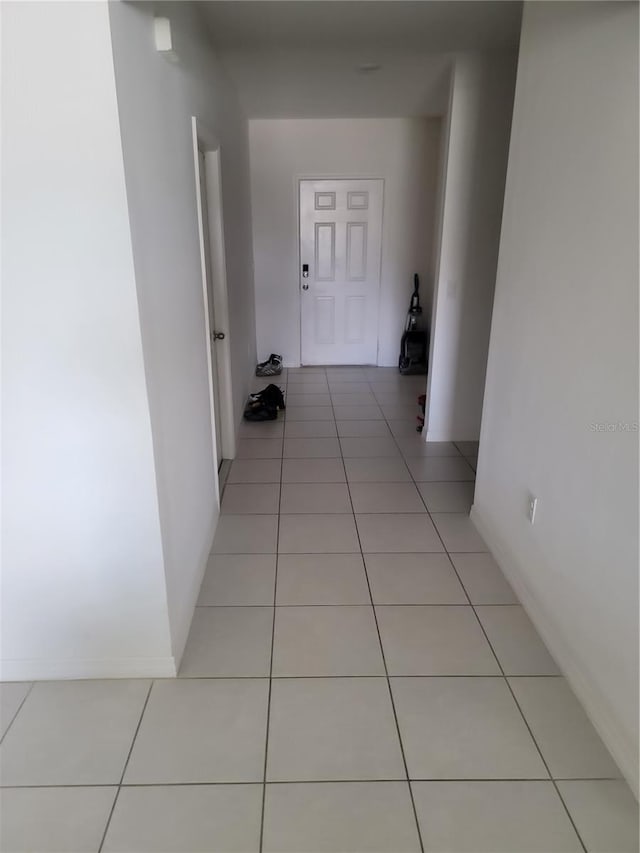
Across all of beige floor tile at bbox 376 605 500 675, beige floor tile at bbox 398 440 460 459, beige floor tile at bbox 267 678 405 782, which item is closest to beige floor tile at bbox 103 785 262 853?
beige floor tile at bbox 267 678 405 782

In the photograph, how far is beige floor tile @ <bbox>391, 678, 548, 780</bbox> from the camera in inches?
61.7

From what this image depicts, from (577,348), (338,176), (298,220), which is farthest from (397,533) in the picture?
(338,176)

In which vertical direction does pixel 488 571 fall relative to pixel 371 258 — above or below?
below

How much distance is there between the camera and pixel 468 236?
11.8 ft

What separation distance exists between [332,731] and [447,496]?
1739 mm

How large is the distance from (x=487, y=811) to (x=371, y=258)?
16.8 ft

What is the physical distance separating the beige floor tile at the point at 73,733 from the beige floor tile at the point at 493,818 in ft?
2.85

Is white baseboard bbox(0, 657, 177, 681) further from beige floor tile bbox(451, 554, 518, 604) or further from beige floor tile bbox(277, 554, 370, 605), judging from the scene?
beige floor tile bbox(451, 554, 518, 604)

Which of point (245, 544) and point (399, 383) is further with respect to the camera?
point (399, 383)

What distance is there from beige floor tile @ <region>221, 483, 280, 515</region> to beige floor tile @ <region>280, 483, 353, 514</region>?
0.06 m

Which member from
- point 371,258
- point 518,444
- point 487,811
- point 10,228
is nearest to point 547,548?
point 518,444

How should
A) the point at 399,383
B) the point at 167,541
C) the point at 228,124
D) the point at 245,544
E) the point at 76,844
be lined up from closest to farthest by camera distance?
the point at 76,844
the point at 167,541
the point at 245,544
the point at 228,124
the point at 399,383

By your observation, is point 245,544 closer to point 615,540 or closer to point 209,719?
point 209,719

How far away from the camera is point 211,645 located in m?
2.04
